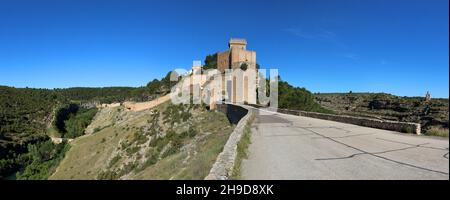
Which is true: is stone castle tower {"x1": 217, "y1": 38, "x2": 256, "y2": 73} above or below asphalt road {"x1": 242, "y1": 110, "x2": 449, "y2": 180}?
above

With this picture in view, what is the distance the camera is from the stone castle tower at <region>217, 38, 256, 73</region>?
7006 centimetres

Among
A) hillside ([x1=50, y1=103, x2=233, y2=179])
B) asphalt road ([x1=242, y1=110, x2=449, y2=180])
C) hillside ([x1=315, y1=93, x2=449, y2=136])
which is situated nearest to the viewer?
asphalt road ([x1=242, y1=110, x2=449, y2=180])

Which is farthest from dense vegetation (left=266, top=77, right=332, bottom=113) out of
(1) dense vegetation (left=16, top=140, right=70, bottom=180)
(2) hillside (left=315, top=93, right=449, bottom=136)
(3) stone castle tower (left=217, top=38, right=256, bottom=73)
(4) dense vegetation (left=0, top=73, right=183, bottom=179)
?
(4) dense vegetation (left=0, top=73, right=183, bottom=179)

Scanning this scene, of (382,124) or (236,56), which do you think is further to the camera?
(236,56)

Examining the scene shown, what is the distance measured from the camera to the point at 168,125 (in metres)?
45.4

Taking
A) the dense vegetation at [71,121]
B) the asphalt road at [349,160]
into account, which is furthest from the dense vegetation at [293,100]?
the dense vegetation at [71,121]

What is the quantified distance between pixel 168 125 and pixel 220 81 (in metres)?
20.7

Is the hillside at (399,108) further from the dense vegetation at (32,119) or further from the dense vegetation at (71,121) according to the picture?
the dense vegetation at (71,121)

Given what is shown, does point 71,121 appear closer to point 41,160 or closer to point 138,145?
point 41,160

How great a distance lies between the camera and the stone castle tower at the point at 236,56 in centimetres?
7006

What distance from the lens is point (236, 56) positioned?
230 ft

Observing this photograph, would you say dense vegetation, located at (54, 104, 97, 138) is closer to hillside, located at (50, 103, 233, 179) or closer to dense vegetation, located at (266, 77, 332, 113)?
hillside, located at (50, 103, 233, 179)

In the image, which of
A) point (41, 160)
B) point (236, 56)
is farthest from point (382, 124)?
point (41, 160)
